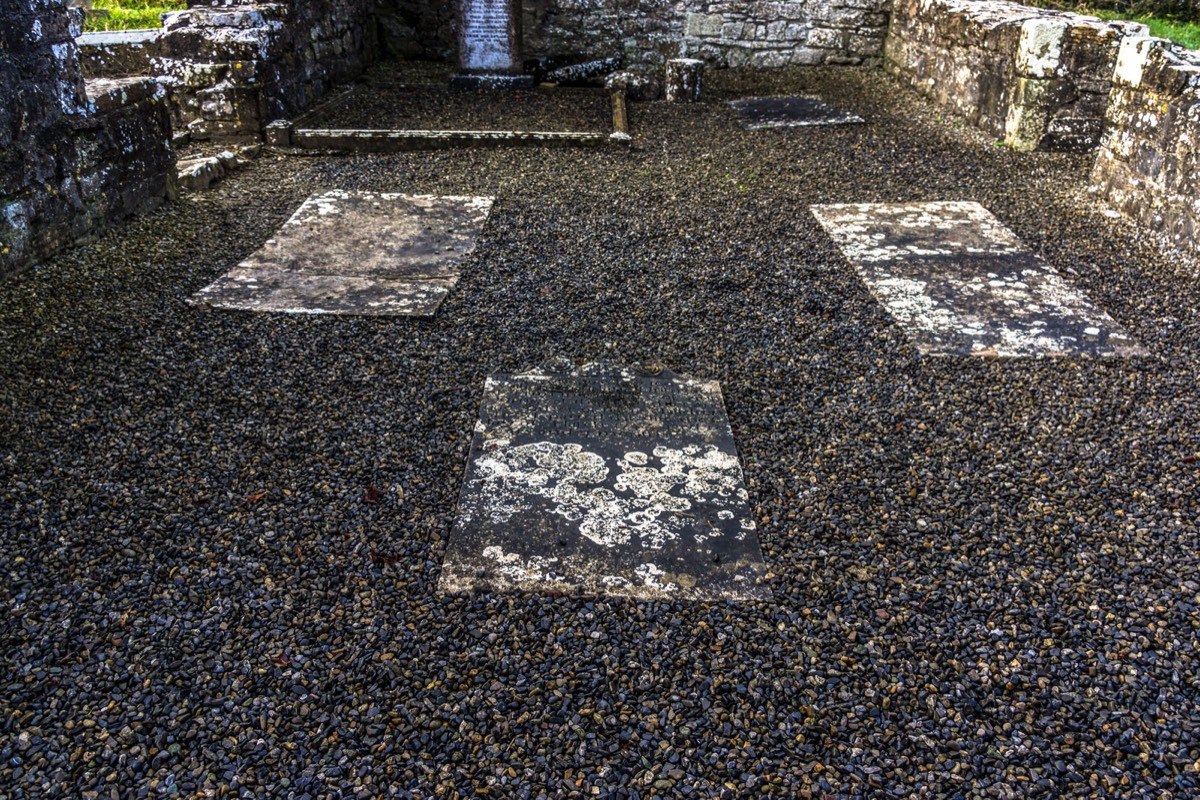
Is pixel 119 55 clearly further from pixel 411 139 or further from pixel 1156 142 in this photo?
pixel 1156 142

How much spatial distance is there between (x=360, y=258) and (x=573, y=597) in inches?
112

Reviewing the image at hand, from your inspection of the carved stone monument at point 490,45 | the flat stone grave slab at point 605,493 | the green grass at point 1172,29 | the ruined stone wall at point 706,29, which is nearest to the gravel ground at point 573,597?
the flat stone grave slab at point 605,493

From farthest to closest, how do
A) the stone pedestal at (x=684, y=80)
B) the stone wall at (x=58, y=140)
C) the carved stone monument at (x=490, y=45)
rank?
the carved stone monument at (x=490, y=45), the stone pedestal at (x=684, y=80), the stone wall at (x=58, y=140)

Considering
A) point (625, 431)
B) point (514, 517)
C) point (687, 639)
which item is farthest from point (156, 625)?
point (625, 431)

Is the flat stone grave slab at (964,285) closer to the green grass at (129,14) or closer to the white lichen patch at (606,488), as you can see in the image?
the white lichen patch at (606,488)

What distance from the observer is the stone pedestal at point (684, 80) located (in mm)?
8664

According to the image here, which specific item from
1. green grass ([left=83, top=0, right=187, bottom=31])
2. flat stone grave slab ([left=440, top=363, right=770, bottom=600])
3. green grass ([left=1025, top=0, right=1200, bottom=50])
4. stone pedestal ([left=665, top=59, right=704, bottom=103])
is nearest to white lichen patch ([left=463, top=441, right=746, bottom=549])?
flat stone grave slab ([left=440, top=363, right=770, bottom=600])

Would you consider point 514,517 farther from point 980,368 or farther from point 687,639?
point 980,368

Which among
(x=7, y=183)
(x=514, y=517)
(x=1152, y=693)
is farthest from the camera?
(x=7, y=183)

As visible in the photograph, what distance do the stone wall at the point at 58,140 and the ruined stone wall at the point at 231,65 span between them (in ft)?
5.24

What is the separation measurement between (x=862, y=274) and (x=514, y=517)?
8.57ft

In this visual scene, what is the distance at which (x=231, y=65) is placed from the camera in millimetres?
6539

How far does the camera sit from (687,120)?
25.7ft

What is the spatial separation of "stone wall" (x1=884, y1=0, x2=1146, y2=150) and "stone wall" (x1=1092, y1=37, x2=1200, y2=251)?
1.45ft
